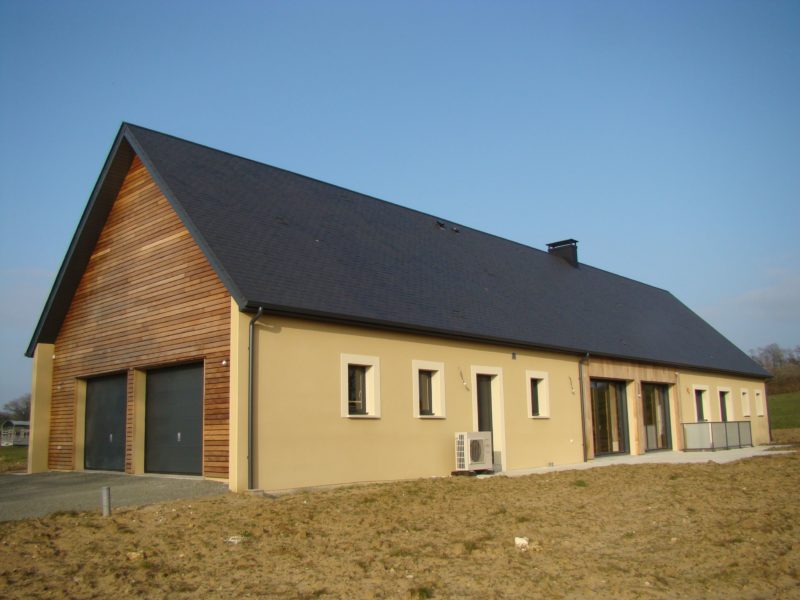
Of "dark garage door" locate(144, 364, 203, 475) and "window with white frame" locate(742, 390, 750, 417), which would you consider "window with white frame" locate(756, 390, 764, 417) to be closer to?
"window with white frame" locate(742, 390, 750, 417)

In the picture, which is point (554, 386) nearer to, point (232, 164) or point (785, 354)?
point (232, 164)

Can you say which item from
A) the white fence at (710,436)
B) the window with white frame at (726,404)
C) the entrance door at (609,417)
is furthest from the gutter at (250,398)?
the window with white frame at (726,404)

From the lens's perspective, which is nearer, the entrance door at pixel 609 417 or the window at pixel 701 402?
the entrance door at pixel 609 417

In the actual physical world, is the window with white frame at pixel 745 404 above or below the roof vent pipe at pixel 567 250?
below

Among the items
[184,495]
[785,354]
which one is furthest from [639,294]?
[785,354]

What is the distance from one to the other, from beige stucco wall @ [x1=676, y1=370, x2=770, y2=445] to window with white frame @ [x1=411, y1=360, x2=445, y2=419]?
1359cm

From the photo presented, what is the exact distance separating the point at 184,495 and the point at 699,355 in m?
23.3

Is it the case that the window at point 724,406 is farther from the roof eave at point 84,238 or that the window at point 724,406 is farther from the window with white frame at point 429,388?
the roof eave at point 84,238

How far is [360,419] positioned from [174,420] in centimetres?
393

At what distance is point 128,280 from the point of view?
1705 cm

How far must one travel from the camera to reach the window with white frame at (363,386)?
15.1m

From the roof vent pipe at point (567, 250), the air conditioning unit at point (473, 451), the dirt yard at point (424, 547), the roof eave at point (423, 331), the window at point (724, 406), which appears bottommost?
the dirt yard at point (424, 547)

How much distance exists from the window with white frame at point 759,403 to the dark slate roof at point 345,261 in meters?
9.67

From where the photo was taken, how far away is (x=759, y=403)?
34.4 m
